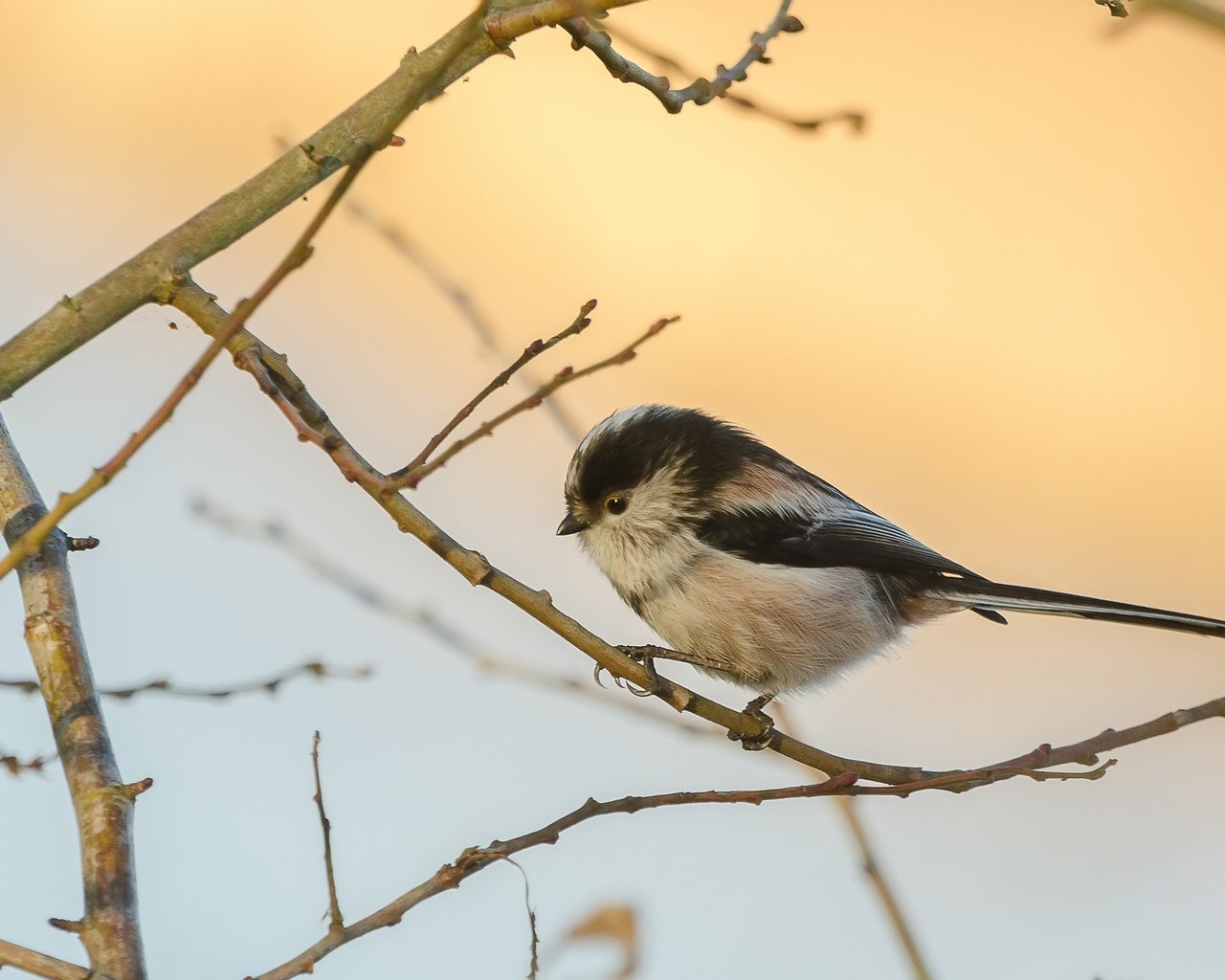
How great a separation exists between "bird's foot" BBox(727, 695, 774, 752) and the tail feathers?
525 millimetres

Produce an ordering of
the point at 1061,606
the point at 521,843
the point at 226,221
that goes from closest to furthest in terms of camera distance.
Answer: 1. the point at 521,843
2. the point at 226,221
3. the point at 1061,606

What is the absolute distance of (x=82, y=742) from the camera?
1.72m

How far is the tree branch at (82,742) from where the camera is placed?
1.50 metres

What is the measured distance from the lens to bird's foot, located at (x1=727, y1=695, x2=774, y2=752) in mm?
2371

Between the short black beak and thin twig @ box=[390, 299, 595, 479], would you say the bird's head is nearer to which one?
the short black beak

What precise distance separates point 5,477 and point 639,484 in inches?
56.0

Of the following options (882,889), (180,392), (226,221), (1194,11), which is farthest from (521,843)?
(1194,11)

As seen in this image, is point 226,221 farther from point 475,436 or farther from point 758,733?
point 758,733

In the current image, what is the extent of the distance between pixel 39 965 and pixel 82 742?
428 millimetres

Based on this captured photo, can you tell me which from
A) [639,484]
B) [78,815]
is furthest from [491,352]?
[78,815]

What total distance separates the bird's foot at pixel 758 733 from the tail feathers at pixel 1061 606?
525mm

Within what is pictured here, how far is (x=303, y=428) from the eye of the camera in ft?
5.49

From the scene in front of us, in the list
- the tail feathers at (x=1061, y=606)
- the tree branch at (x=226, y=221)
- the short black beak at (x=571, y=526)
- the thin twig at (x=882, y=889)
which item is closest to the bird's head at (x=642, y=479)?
the short black beak at (x=571, y=526)

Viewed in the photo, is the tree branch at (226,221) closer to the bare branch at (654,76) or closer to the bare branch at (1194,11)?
the bare branch at (654,76)
